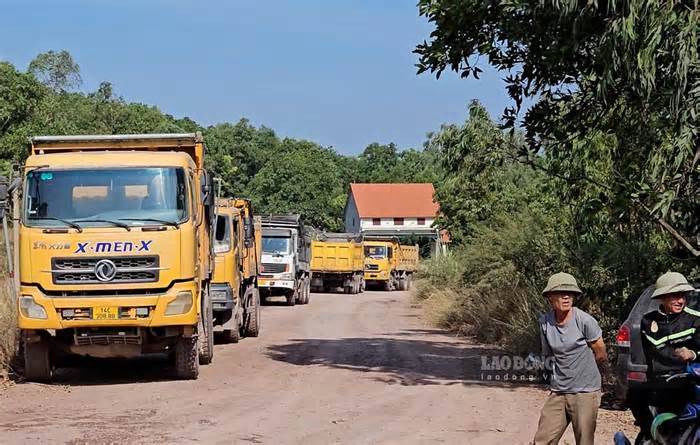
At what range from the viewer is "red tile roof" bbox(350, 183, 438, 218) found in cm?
10094

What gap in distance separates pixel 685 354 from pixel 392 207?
9495cm

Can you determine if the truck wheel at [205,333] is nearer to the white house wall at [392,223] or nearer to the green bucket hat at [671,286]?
the green bucket hat at [671,286]

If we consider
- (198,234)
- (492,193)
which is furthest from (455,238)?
(198,234)

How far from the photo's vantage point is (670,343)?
24.0ft

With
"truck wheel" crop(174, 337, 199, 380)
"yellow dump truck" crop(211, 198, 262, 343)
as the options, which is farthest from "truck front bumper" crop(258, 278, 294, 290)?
"truck wheel" crop(174, 337, 199, 380)

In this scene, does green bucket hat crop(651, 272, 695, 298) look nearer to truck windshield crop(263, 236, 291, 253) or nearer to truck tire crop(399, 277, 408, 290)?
truck windshield crop(263, 236, 291, 253)

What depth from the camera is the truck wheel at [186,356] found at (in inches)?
547

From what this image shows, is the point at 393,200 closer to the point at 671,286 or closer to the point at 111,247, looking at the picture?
the point at 111,247

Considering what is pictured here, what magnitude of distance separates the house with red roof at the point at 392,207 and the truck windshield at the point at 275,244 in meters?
64.7

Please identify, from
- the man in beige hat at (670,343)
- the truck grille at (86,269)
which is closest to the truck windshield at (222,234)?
the truck grille at (86,269)

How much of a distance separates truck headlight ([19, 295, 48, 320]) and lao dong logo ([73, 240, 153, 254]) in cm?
85

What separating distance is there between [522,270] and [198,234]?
7789 millimetres

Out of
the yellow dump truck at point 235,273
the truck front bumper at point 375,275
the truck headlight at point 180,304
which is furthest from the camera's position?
the truck front bumper at point 375,275

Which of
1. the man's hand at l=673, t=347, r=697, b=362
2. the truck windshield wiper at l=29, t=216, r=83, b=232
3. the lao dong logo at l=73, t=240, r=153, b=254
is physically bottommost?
the man's hand at l=673, t=347, r=697, b=362
